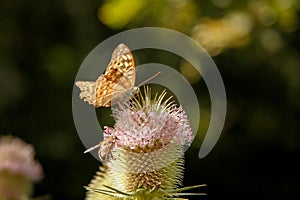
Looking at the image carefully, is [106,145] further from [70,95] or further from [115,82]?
[70,95]

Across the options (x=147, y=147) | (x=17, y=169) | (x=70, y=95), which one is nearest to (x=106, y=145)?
(x=147, y=147)

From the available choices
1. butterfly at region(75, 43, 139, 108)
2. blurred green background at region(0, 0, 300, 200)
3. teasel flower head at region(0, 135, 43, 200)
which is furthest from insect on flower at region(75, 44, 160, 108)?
blurred green background at region(0, 0, 300, 200)

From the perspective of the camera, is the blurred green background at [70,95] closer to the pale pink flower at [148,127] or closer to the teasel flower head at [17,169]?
the teasel flower head at [17,169]

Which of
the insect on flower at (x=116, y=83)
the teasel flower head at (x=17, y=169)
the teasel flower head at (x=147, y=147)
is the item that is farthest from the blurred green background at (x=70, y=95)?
the insect on flower at (x=116, y=83)

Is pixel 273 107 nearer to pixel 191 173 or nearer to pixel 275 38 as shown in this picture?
Result: pixel 191 173

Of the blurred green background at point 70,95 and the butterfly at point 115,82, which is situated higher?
the blurred green background at point 70,95

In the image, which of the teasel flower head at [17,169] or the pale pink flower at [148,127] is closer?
the pale pink flower at [148,127]

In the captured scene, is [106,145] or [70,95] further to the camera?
[70,95]
